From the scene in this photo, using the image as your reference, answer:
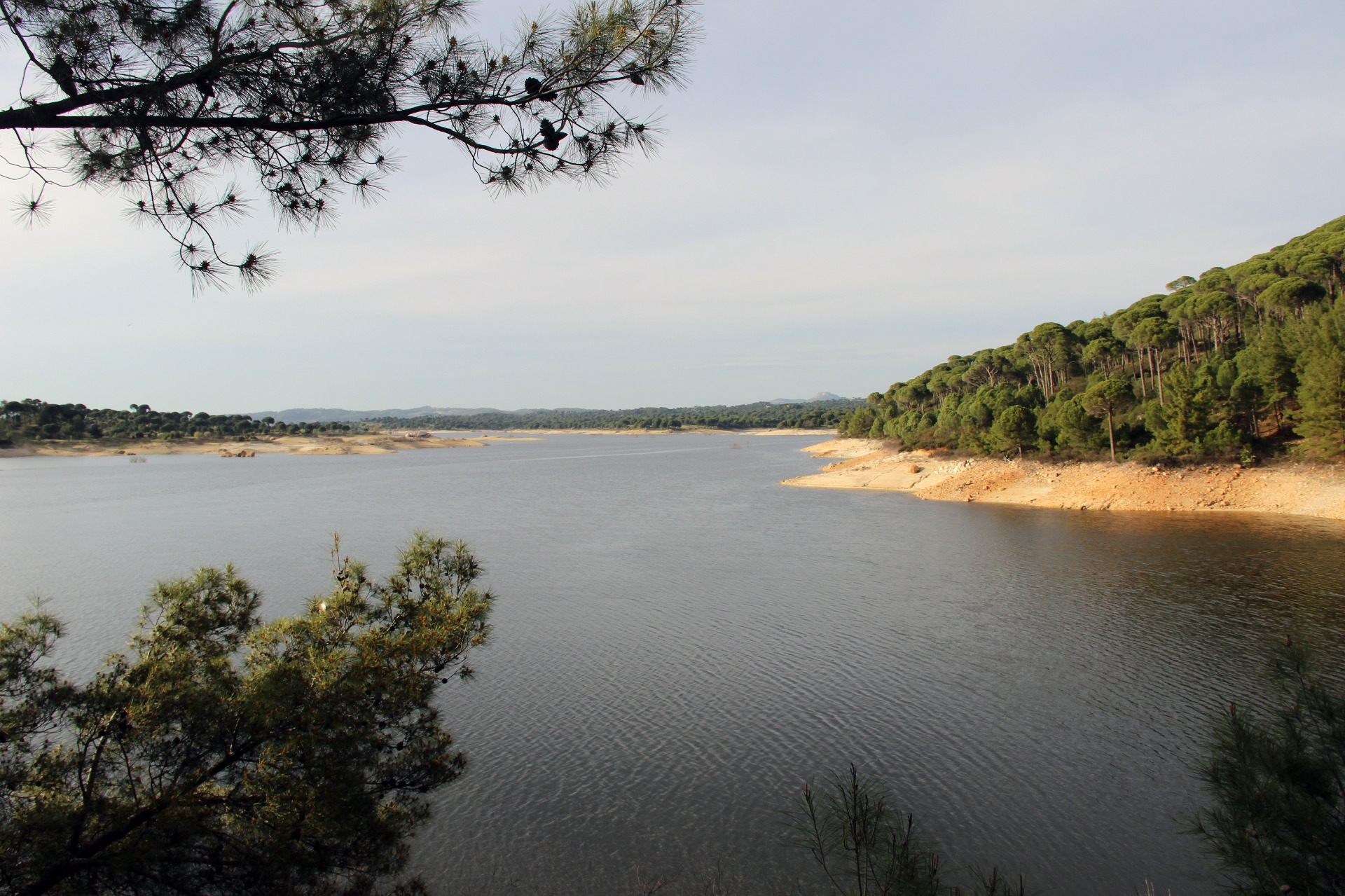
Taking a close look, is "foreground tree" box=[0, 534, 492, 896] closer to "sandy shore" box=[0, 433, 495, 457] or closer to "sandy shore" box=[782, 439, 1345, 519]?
"sandy shore" box=[782, 439, 1345, 519]

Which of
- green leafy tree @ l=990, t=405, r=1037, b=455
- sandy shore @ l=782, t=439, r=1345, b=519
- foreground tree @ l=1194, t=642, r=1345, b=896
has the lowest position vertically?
sandy shore @ l=782, t=439, r=1345, b=519

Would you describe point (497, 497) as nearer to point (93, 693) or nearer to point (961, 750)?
point (961, 750)

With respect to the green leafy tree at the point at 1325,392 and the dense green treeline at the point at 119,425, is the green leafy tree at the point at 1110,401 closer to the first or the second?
the green leafy tree at the point at 1325,392

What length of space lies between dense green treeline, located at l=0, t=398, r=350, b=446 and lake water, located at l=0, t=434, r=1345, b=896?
76.9 meters

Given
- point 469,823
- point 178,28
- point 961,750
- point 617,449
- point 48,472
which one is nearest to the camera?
point 178,28

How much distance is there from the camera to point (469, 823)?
31.7 feet

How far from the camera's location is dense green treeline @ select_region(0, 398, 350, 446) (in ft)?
315

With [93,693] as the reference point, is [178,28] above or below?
above

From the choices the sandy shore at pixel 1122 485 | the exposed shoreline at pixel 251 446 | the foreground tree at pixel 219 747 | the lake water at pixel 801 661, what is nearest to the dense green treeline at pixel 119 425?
the exposed shoreline at pixel 251 446

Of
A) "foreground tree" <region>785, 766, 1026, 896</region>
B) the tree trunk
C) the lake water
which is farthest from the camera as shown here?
the tree trunk

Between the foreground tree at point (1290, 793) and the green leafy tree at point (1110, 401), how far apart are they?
38.7 meters

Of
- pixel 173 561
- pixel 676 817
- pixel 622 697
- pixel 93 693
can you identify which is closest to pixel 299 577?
pixel 173 561

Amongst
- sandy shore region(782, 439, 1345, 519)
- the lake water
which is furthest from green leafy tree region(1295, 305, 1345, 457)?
the lake water

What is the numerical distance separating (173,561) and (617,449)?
86.5 meters
